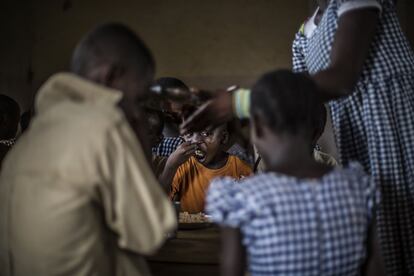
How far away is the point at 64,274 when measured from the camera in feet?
3.22

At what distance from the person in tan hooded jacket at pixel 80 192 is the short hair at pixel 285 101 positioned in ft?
0.98

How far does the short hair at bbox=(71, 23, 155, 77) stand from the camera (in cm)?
109

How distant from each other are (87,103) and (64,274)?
1.15 feet

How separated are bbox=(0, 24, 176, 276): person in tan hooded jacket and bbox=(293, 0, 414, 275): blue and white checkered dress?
670 mm

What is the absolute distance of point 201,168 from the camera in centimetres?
271

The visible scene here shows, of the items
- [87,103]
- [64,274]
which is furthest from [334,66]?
[64,274]

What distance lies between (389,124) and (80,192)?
2.82 feet

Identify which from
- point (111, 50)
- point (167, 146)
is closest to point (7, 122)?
point (167, 146)

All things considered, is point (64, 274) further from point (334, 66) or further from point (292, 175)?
point (334, 66)

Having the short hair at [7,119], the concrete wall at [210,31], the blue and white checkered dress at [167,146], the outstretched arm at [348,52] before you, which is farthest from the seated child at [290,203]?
the concrete wall at [210,31]

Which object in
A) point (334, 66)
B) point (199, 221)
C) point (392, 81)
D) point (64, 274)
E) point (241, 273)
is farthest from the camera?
point (199, 221)

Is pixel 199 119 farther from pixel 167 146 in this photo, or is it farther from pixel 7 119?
pixel 7 119

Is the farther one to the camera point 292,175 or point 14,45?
point 14,45

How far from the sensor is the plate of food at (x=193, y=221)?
2002mm
